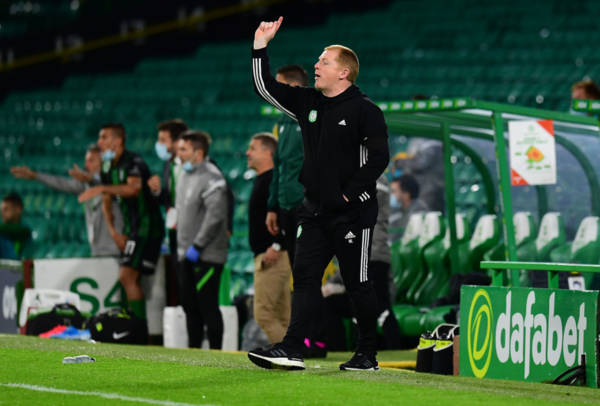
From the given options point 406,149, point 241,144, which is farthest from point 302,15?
point 406,149

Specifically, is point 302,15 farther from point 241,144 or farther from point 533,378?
point 533,378

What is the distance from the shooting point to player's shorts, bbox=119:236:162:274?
1044 centimetres

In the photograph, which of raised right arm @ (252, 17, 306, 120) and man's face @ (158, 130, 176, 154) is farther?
man's face @ (158, 130, 176, 154)

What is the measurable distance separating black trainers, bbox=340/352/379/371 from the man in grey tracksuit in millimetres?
2868

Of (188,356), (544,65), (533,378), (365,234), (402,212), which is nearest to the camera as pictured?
(365,234)

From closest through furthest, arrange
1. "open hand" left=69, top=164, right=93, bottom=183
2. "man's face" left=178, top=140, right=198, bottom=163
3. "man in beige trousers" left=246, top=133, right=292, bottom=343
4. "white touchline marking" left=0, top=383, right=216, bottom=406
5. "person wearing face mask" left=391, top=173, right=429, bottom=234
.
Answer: "white touchline marking" left=0, top=383, right=216, bottom=406, "man in beige trousers" left=246, top=133, right=292, bottom=343, "man's face" left=178, top=140, right=198, bottom=163, "open hand" left=69, top=164, right=93, bottom=183, "person wearing face mask" left=391, top=173, right=429, bottom=234

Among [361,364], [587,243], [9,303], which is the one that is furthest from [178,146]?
[361,364]

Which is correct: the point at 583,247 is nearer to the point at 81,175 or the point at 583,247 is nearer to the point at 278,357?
the point at 278,357

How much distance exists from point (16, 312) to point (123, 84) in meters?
9.07

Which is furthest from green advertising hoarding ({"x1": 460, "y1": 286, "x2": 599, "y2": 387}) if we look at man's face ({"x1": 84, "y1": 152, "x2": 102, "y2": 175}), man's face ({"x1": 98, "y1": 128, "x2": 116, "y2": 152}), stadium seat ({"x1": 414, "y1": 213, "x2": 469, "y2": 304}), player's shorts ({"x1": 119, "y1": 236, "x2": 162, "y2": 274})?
man's face ({"x1": 84, "y1": 152, "x2": 102, "y2": 175})

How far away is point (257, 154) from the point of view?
8.88 metres

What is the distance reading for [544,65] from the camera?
14.9 metres

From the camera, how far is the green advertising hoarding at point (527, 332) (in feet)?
21.8

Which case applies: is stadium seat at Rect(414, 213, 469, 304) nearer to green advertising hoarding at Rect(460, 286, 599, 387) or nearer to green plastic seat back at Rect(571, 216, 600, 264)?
green plastic seat back at Rect(571, 216, 600, 264)
